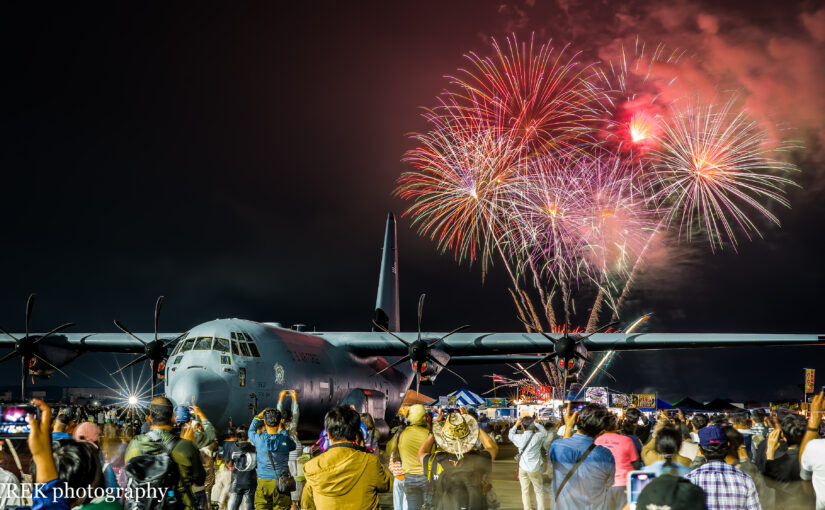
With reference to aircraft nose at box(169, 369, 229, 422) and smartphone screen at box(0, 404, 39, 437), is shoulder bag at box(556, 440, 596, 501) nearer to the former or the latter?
smartphone screen at box(0, 404, 39, 437)

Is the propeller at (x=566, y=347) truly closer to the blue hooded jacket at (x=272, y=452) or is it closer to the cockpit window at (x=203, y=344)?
the cockpit window at (x=203, y=344)

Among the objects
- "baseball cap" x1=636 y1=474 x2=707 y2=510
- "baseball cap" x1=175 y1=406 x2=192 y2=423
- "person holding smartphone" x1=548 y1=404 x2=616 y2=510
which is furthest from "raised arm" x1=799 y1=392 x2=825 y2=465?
"baseball cap" x1=175 y1=406 x2=192 y2=423

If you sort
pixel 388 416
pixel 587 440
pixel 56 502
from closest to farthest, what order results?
pixel 56 502, pixel 587 440, pixel 388 416

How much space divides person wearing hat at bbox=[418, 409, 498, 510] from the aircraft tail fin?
992 inches

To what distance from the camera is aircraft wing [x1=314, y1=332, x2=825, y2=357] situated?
22.8 metres

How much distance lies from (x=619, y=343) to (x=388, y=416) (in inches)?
412

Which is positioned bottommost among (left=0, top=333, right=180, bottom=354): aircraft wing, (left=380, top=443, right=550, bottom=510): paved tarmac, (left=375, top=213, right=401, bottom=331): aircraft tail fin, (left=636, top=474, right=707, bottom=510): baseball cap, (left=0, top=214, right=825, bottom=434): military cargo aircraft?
(left=380, top=443, right=550, bottom=510): paved tarmac

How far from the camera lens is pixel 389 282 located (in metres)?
32.8

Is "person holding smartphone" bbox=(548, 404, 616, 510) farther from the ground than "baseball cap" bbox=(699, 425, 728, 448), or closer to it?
closer to it

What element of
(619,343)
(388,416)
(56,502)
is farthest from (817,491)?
(388,416)

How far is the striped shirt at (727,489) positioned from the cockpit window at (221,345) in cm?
1425

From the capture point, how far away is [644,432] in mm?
11180

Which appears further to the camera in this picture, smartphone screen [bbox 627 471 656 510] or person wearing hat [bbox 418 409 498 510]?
person wearing hat [bbox 418 409 498 510]

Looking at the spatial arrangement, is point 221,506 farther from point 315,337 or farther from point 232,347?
point 315,337
